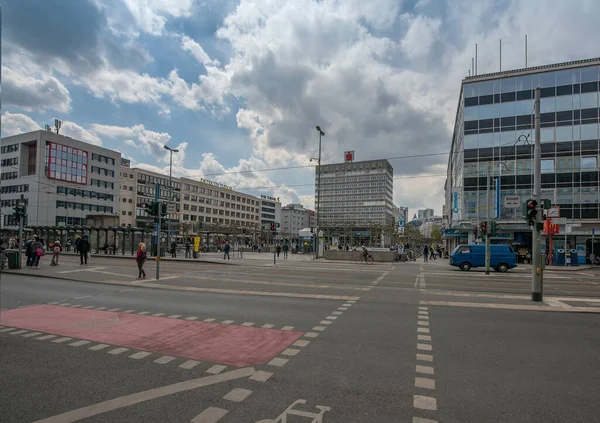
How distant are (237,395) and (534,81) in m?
48.0

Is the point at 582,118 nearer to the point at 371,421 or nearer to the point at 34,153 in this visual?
the point at 371,421

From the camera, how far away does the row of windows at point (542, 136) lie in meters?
38.3

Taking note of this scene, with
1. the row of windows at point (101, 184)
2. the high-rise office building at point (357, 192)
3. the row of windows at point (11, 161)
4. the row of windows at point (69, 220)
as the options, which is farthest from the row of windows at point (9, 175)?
the high-rise office building at point (357, 192)

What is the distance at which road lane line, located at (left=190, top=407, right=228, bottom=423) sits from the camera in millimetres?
3689

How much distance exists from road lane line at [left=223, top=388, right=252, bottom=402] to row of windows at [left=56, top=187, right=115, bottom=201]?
75.8 m

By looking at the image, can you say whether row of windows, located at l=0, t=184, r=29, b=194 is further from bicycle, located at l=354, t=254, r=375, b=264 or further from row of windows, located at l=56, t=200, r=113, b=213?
bicycle, located at l=354, t=254, r=375, b=264

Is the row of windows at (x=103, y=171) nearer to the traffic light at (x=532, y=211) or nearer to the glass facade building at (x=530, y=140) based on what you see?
the glass facade building at (x=530, y=140)

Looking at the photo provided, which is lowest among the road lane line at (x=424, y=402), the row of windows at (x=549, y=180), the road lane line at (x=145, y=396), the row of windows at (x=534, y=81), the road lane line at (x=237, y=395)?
the road lane line at (x=145, y=396)

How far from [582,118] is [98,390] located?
1916 inches

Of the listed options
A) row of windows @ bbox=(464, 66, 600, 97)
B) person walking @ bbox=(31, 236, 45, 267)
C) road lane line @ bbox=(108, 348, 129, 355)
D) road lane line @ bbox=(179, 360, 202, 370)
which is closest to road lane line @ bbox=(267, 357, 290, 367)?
road lane line @ bbox=(179, 360, 202, 370)

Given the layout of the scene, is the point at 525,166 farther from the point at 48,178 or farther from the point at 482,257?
the point at 48,178

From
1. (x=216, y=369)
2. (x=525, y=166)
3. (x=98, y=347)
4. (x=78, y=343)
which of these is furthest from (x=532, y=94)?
(x=78, y=343)

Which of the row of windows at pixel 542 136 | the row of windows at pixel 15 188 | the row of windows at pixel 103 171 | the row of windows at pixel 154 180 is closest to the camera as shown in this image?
the row of windows at pixel 542 136

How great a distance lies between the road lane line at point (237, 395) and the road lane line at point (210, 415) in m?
0.27
